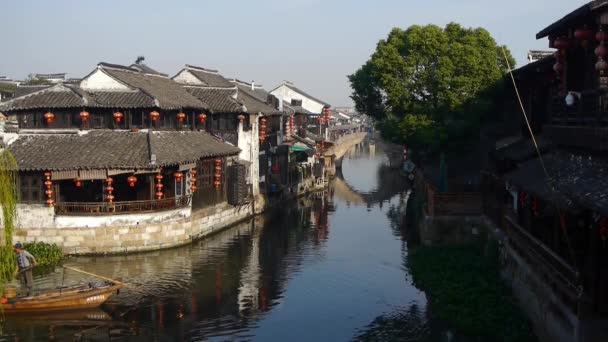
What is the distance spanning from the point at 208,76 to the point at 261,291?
84.1ft

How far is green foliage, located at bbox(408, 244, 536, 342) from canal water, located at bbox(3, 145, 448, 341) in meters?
0.67

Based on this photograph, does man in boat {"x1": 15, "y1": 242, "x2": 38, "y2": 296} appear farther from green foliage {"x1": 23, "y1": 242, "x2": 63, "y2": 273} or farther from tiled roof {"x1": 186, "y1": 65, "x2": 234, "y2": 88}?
tiled roof {"x1": 186, "y1": 65, "x2": 234, "y2": 88}

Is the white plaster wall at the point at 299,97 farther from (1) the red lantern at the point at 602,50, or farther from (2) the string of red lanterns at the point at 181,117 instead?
(1) the red lantern at the point at 602,50

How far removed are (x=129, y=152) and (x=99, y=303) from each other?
10.1 metres

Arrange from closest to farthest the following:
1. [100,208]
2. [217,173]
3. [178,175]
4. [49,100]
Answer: [100,208], [178,175], [49,100], [217,173]

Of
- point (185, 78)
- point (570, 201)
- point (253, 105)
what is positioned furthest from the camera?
point (185, 78)

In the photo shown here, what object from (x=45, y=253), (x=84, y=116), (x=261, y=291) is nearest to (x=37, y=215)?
(x=45, y=253)

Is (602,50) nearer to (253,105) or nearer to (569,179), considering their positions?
(569,179)

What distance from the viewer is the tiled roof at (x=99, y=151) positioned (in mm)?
28406

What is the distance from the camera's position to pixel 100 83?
3306cm

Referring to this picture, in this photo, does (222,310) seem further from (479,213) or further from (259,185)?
(259,185)

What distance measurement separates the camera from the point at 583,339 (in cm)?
1325

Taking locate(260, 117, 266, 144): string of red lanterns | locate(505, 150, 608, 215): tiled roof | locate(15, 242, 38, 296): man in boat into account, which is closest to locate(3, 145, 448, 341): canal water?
locate(15, 242, 38, 296): man in boat

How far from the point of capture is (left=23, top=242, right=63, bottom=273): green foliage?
27000mm
